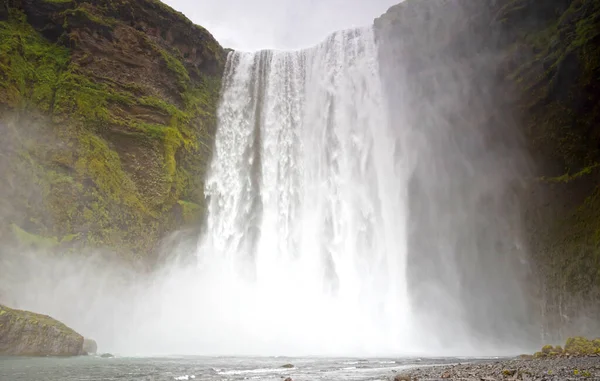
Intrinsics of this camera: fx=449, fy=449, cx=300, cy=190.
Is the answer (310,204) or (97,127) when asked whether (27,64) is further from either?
(310,204)

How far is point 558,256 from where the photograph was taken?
85.2ft

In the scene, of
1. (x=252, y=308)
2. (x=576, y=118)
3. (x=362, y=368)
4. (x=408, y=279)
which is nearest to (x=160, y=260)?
(x=252, y=308)

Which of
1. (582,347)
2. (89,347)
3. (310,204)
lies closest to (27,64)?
(89,347)

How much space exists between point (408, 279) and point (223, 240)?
12965 millimetres

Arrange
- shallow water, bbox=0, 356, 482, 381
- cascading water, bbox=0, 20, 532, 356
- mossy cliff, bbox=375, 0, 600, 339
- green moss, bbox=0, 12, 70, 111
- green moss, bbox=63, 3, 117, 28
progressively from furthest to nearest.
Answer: green moss, bbox=63, 3, 117, 28 < green moss, bbox=0, 12, 70, 111 < mossy cliff, bbox=375, 0, 600, 339 < cascading water, bbox=0, 20, 532, 356 < shallow water, bbox=0, 356, 482, 381

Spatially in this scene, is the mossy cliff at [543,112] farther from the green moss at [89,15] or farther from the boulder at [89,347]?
the boulder at [89,347]

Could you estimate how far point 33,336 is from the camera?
55.1ft

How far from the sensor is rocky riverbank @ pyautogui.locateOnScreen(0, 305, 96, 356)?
16.3 metres

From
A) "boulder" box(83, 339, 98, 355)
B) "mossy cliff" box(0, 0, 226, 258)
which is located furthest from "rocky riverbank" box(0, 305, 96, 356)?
"mossy cliff" box(0, 0, 226, 258)

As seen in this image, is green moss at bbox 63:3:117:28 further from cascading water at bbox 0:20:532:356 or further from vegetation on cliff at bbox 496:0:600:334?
vegetation on cliff at bbox 496:0:600:334

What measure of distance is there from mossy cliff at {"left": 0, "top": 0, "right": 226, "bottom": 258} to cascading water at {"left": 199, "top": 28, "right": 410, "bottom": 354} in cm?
310

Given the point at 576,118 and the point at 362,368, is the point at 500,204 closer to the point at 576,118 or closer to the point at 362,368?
the point at 576,118

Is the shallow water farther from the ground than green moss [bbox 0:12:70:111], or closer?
closer

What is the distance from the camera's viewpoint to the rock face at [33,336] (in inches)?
643
